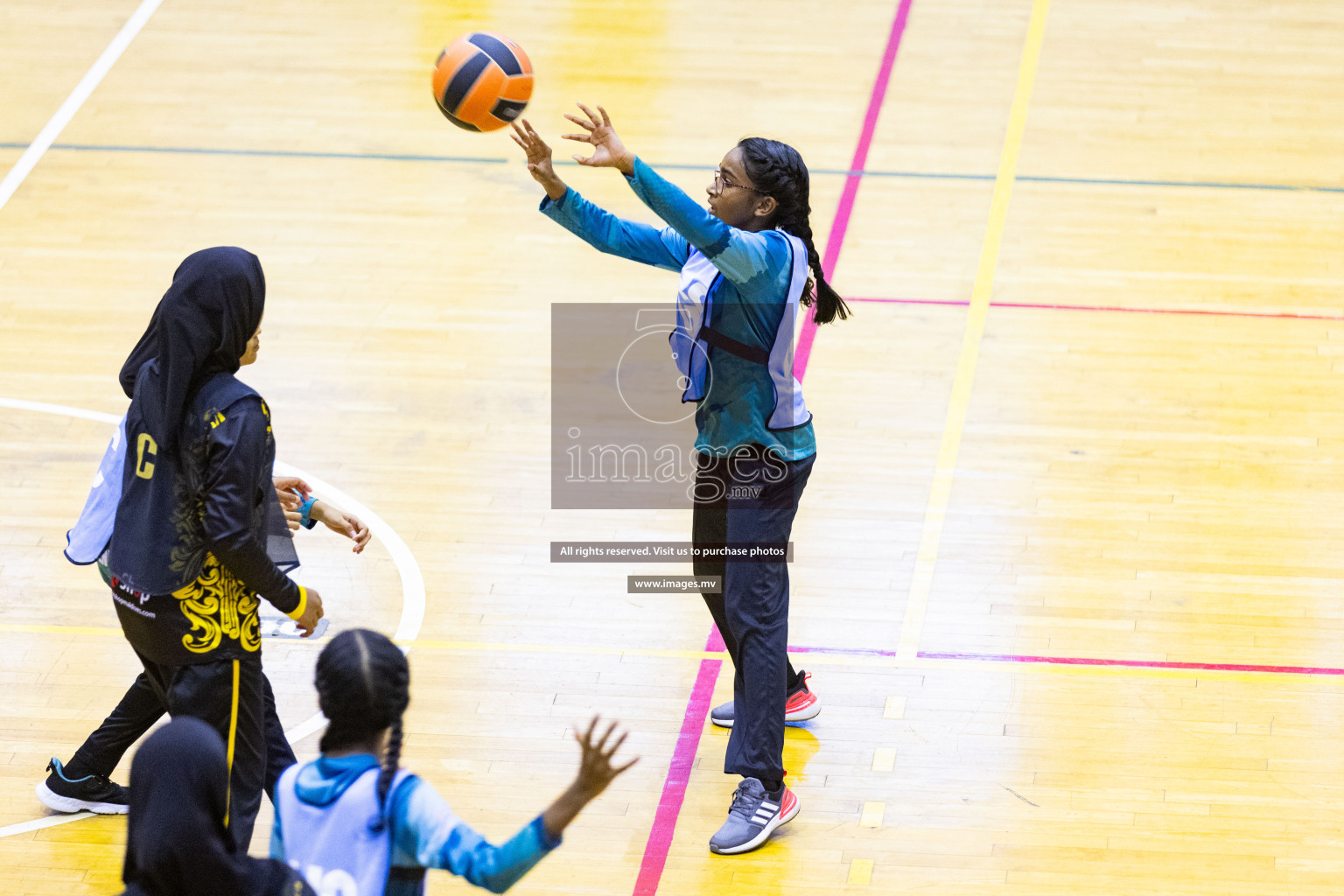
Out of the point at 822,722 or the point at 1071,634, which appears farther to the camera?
the point at 1071,634

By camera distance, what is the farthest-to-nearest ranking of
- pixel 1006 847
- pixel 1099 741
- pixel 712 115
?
1. pixel 712 115
2. pixel 1099 741
3. pixel 1006 847

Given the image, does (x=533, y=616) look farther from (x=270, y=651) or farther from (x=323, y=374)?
(x=323, y=374)

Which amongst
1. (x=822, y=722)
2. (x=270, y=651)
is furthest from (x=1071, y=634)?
(x=270, y=651)

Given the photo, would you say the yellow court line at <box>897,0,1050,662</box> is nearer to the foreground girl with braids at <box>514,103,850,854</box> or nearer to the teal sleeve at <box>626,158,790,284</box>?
the foreground girl with braids at <box>514,103,850,854</box>

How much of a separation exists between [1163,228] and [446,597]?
4674 millimetres

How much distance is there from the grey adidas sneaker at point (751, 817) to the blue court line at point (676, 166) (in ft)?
17.2

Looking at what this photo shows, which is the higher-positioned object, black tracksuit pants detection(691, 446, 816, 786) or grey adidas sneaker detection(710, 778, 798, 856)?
black tracksuit pants detection(691, 446, 816, 786)

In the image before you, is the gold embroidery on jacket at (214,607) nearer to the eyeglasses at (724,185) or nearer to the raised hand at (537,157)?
the raised hand at (537,157)

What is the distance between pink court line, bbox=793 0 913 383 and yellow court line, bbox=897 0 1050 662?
0.72 metres

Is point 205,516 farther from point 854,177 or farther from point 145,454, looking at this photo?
point 854,177

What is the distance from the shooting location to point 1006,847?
4.64m

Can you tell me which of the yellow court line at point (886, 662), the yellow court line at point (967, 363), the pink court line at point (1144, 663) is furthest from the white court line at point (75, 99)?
the pink court line at point (1144, 663)

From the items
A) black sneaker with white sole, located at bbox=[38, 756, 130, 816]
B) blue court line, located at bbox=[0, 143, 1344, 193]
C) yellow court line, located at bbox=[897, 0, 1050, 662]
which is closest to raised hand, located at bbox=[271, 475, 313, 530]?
black sneaker with white sole, located at bbox=[38, 756, 130, 816]

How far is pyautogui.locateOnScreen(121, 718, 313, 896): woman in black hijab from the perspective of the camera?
2.48m
